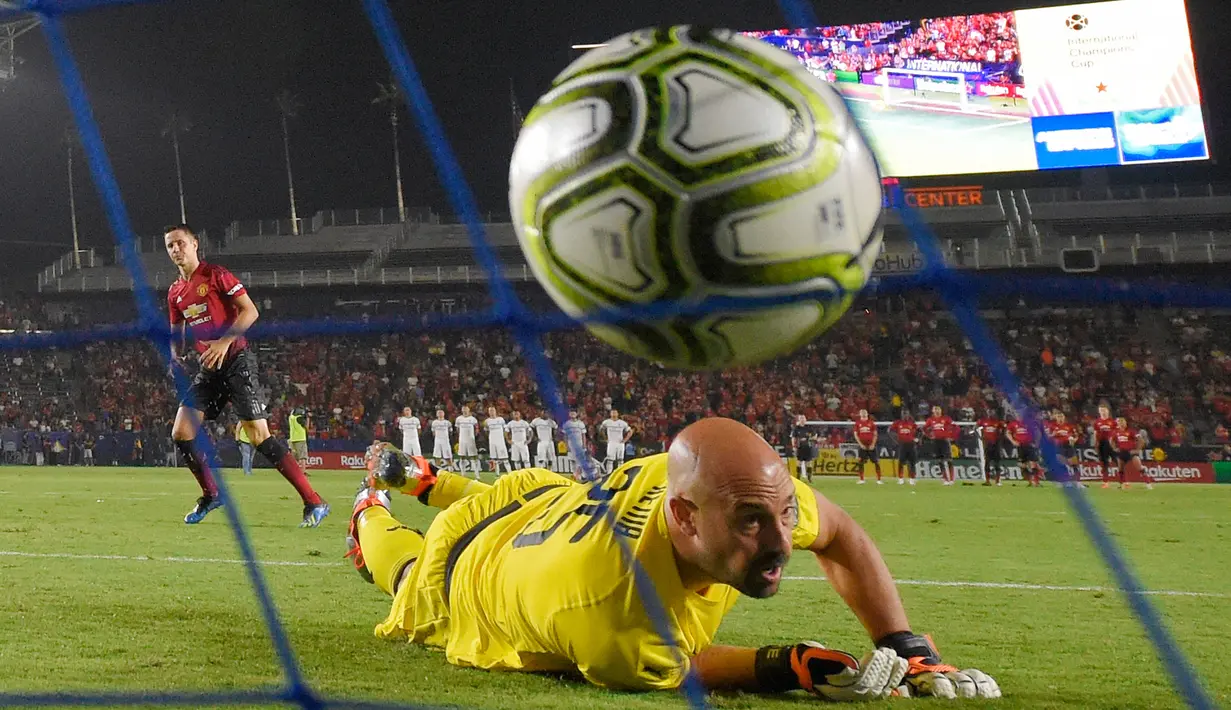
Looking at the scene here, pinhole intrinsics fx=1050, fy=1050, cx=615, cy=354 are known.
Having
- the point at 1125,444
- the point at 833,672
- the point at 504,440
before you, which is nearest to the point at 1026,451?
the point at 1125,444

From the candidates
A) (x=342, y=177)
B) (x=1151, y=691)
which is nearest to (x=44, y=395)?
(x=342, y=177)

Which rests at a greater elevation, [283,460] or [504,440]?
[283,460]

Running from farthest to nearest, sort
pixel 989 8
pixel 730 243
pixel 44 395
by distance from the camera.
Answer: pixel 44 395, pixel 989 8, pixel 730 243

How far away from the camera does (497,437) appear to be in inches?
616

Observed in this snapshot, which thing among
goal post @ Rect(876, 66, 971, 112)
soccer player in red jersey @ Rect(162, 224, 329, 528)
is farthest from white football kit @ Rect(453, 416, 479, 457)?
soccer player in red jersey @ Rect(162, 224, 329, 528)

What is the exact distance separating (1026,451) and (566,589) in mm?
12683

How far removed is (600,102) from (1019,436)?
1336 centimetres

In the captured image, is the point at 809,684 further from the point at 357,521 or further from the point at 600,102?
the point at 357,521

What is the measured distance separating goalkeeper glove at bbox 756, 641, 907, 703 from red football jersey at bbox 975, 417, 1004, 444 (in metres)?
12.4

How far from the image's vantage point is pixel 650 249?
1.62m

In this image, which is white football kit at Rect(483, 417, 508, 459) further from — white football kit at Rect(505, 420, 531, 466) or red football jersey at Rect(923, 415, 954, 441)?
red football jersey at Rect(923, 415, 954, 441)

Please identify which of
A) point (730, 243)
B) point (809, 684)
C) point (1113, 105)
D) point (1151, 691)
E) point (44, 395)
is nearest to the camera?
point (730, 243)

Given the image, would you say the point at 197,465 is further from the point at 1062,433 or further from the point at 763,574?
the point at 1062,433

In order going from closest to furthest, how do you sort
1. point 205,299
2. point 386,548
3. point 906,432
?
point 386,548, point 205,299, point 906,432
